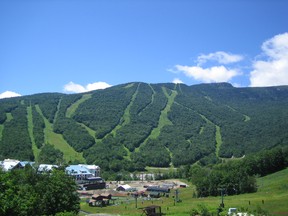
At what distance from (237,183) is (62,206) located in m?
70.3

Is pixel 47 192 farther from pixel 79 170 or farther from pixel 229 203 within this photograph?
pixel 79 170

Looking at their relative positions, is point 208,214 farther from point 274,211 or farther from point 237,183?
point 237,183

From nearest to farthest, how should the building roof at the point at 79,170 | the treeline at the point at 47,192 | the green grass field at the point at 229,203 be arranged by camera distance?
the treeline at the point at 47,192
the green grass field at the point at 229,203
the building roof at the point at 79,170

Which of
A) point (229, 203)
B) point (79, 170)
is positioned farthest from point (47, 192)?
point (79, 170)

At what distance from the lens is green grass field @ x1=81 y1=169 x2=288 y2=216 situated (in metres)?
67.5

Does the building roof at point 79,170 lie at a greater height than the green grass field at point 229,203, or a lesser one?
greater

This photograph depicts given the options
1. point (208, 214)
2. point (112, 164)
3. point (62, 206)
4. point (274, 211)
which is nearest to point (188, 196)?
point (274, 211)

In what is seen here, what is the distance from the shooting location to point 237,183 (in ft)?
360

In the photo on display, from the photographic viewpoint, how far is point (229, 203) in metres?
77.6

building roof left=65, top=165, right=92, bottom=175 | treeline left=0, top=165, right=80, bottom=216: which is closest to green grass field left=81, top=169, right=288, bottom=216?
treeline left=0, top=165, right=80, bottom=216

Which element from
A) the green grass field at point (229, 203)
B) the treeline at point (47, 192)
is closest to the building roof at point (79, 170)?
the green grass field at point (229, 203)

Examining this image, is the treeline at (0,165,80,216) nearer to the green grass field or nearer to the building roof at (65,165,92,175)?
the green grass field

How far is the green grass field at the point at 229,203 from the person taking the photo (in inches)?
2659

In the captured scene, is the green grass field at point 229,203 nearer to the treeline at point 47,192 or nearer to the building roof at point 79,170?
the treeline at point 47,192
